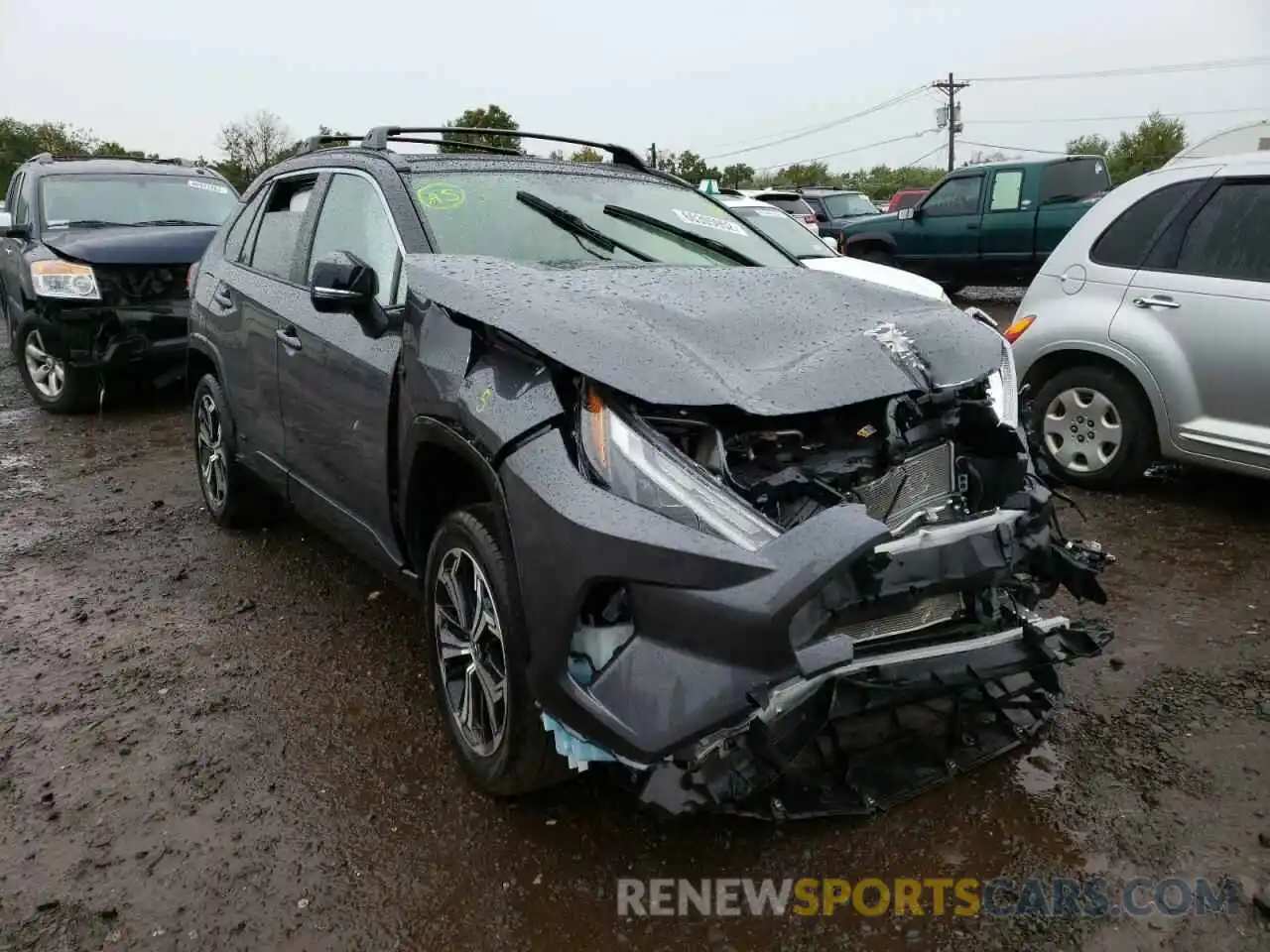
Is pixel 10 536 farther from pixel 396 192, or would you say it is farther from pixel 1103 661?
pixel 1103 661

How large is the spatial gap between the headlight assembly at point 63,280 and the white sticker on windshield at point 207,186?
1.90 m

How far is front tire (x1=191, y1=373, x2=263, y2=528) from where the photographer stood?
480cm

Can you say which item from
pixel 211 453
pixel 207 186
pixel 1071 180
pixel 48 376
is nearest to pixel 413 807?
pixel 211 453

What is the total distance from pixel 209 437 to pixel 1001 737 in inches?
164

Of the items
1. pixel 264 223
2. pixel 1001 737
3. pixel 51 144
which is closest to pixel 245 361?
pixel 264 223

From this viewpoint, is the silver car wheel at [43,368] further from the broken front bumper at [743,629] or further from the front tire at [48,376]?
the broken front bumper at [743,629]

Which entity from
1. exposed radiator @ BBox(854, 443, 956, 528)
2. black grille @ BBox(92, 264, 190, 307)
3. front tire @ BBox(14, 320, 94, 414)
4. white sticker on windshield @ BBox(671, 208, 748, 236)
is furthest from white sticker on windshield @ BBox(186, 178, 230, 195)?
exposed radiator @ BBox(854, 443, 956, 528)

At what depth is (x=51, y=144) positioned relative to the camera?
49250 mm

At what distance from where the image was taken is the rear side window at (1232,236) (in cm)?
469

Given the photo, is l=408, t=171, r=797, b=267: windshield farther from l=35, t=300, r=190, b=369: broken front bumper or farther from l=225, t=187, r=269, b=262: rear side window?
l=35, t=300, r=190, b=369: broken front bumper

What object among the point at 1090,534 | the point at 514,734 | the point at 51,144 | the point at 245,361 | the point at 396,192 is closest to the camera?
the point at 514,734

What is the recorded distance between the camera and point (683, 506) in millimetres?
2223

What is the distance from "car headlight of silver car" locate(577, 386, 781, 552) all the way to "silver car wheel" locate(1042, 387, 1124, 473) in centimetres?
376

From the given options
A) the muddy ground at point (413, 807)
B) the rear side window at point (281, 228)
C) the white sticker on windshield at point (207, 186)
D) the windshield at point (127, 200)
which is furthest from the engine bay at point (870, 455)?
the white sticker on windshield at point (207, 186)
